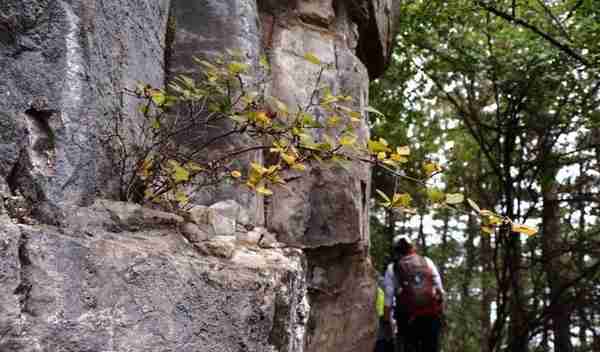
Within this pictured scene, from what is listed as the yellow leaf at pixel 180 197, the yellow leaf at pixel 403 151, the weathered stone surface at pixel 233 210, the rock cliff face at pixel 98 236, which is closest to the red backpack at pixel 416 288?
the weathered stone surface at pixel 233 210

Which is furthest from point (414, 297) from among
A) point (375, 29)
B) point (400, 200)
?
point (400, 200)

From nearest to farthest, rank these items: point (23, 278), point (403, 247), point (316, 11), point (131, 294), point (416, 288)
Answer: point (23, 278) < point (131, 294) < point (316, 11) < point (416, 288) < point (403, 247)

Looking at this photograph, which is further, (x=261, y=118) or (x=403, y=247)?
(x=403, y=247)

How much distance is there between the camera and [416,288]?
6.04 metres

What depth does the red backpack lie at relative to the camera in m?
6.02

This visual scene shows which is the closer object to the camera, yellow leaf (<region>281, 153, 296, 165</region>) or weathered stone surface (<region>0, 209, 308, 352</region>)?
weathered stone surface (<region>0, 209, 308, 352</region>)

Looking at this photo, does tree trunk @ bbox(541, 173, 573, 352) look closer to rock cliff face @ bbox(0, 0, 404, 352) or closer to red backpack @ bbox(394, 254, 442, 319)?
red backpack @ bbox(394, 254, 442, 319)

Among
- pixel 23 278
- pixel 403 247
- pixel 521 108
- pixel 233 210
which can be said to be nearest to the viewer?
pixel 23 278

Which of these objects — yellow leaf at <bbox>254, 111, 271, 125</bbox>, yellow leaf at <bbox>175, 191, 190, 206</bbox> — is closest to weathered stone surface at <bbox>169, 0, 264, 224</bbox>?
yellow leaf at <bbox>175, 191, 190, 206</bbox>

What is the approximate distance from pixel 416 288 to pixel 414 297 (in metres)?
0.10

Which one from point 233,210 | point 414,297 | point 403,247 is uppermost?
point 233,210

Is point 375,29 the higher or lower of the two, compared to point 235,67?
higher

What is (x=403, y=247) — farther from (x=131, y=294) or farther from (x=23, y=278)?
(x=23, y=278)

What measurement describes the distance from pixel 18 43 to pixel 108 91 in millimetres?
378
